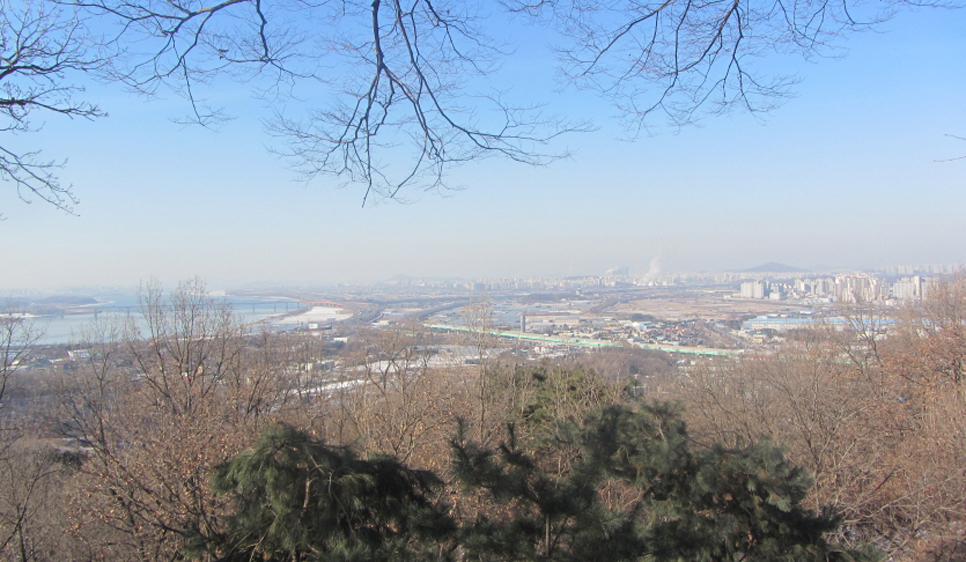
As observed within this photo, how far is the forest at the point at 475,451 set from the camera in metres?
3.13

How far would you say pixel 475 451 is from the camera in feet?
11.3

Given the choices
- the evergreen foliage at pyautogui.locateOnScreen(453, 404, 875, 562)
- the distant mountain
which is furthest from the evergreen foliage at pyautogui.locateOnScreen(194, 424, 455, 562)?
the distant mountain

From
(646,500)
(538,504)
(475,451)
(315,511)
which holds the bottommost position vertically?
(646,500)

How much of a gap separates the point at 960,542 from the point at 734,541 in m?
5.28

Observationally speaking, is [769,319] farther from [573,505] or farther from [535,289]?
[573,505]

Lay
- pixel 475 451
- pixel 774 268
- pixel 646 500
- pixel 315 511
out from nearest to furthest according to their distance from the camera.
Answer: pixel 315 511, pixel 475 451, pixel 646 500, pixel 774 268

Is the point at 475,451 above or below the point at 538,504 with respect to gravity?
above

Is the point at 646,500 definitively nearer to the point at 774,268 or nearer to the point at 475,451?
the point at 475,451

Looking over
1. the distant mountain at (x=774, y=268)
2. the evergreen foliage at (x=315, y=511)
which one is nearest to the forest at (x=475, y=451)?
the evergreen foliage at (x=315, y=511)

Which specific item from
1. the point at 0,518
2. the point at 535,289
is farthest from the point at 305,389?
the point at 535,289

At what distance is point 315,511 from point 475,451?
1.02m

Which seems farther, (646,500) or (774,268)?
(774,268)

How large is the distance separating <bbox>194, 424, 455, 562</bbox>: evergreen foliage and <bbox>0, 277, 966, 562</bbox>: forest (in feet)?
0.04

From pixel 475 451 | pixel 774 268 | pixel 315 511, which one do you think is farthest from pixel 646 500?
pixel 774 268
